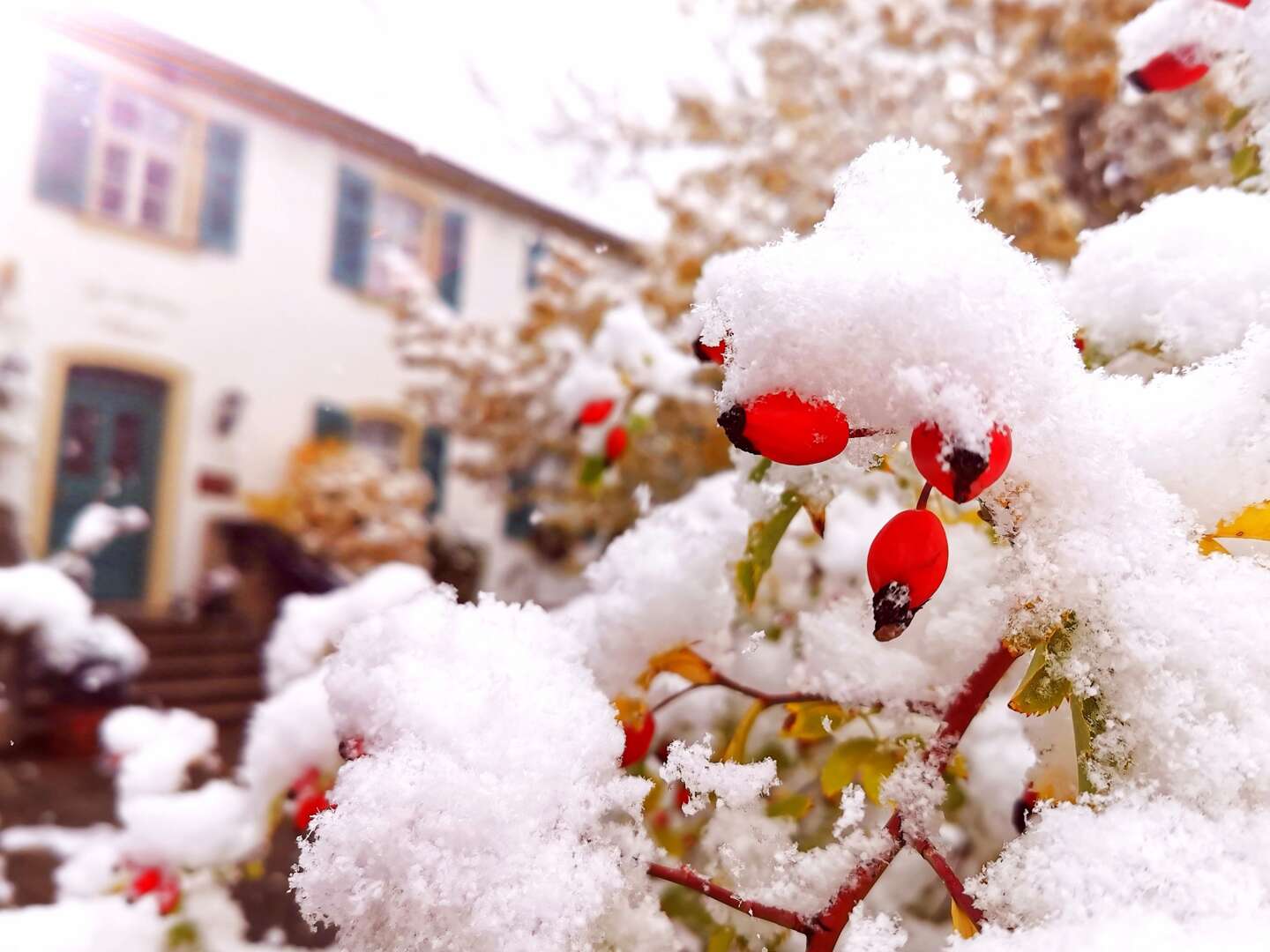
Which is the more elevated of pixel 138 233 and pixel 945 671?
pixel 138 233

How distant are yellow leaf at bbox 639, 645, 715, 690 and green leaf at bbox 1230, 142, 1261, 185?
23.5 inches

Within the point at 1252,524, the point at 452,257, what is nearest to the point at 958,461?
the point at 1252,524

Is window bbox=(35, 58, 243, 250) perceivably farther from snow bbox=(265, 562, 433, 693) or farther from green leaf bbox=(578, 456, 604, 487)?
green leaf bbox=(578, 456, 604, 487)

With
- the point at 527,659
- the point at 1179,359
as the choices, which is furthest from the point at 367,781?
the point at 1179,359

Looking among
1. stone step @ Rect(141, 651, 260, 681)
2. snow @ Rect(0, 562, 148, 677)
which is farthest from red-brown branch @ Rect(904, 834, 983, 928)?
stone step @ Rect(141, 651, 260, 681)

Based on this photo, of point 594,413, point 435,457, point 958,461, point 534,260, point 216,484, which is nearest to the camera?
point 958,461

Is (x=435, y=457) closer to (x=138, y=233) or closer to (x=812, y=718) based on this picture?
(x=138, y=233)

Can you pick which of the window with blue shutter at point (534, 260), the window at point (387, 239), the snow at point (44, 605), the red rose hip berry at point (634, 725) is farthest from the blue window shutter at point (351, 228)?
the red rose hip berry at point (634, 725)

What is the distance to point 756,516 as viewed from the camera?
66cm

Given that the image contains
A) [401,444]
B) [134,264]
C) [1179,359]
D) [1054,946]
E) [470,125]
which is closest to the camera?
[1054,946]

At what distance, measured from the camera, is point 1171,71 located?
797 millimetres

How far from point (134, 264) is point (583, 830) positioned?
6.98 metres

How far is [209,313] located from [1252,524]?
7264 millimetres

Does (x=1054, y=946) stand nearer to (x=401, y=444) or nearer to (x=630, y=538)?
(x=630, y=538)
